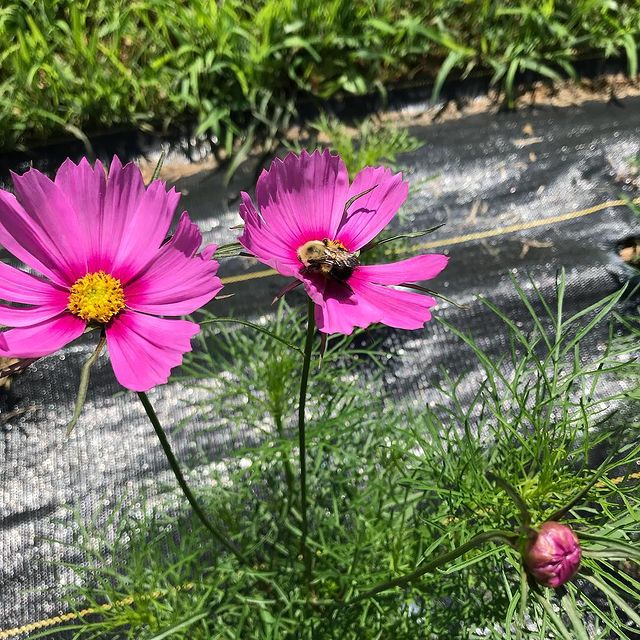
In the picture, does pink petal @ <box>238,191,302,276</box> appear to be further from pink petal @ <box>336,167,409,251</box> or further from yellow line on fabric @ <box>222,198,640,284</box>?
yellow line on fabric @ <box>222,198,640,284</box>

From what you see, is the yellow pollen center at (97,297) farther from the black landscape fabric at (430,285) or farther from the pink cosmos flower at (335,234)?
the black landscape fabric at (430,285)

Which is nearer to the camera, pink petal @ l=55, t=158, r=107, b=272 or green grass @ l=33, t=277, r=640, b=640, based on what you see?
pink petal @ l=55, t=158, r=107, b=272

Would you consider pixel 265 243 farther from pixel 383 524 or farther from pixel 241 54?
pixel 241 54

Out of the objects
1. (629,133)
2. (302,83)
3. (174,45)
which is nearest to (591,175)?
(629,133)

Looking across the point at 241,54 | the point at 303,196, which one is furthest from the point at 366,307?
the point at 241,54

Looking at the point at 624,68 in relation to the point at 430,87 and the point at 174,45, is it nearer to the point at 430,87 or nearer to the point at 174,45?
the point at 430,87

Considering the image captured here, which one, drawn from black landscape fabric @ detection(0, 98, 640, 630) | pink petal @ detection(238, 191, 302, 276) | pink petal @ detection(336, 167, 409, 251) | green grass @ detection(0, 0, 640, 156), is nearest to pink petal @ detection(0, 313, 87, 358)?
pink petal @ detection(238, 191, 302, 276)
